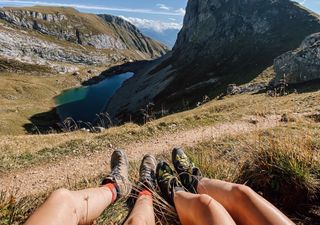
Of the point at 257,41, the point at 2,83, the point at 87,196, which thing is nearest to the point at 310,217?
the point at 87,196

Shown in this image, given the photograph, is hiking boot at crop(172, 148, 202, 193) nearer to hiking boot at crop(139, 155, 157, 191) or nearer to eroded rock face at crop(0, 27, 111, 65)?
hiking boot at crop(139, 155, 157, 191)

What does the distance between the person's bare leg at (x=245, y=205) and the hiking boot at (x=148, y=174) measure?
123cm

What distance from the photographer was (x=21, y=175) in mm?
14031

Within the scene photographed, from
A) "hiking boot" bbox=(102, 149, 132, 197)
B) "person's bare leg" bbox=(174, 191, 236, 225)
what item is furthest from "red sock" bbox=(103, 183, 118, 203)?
"person's bare leg" bbox=(174, 191, 236, 225)

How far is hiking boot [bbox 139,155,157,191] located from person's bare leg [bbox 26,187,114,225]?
739mm

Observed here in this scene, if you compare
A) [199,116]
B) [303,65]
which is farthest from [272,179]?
[303,65]

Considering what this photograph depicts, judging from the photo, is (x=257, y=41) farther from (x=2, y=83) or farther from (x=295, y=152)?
(x=2, y=83)

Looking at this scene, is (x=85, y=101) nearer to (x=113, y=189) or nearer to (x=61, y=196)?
(x=113, y=189)

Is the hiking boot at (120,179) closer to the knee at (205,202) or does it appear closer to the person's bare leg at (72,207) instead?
the person's bare leg at (72,207)

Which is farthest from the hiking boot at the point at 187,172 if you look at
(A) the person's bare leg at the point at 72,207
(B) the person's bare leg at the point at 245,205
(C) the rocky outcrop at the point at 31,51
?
(C) the rocky outcrop at the point at 31,51

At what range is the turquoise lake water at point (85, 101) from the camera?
98500mm

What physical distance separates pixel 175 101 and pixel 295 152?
61.5 meters

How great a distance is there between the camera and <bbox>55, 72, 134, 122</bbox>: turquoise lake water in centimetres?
9850

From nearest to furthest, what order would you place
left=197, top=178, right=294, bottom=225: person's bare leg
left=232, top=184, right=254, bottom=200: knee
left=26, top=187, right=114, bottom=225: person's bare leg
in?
left=197, top=178, right=294, bottom=225: person's bare leg → left=26, top=187, right=114, bottom=225: person's bare leg → left=232, top=184, right=254, bottom=200: knee
